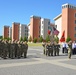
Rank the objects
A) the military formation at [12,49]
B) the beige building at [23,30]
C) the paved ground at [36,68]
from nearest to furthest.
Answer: the paved ground at [36,68] → the military formation at [12,49] → the beige building at [23,30]

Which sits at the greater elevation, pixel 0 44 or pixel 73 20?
pixel 73 20

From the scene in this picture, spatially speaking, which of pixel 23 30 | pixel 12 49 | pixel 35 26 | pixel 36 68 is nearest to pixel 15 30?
pixel 23 30

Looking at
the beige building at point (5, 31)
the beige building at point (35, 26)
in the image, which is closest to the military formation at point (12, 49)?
the beige building at point (35, 26)

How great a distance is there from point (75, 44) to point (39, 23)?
93.2 metres

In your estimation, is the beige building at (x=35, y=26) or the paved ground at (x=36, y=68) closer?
the paved ground at (x=36, y=68)

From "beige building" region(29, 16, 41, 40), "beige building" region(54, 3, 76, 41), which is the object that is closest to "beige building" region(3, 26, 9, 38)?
"beige building" region(29, 16, 41, 40)

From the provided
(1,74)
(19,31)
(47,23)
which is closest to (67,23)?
(47,23)

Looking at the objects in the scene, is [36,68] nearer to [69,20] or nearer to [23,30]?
[69,20]

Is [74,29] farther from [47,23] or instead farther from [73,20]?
[47,23]

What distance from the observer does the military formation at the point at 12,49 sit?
1776cm

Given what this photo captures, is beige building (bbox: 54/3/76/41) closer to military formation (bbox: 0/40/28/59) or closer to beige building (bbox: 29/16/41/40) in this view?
beige building (bbox: 29/16/41/40)

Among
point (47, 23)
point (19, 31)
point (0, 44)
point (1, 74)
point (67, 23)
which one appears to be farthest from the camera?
point (19, 31)

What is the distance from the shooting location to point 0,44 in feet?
58.0

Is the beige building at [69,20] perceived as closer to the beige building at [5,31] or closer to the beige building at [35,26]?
the beige building at [35,26]
